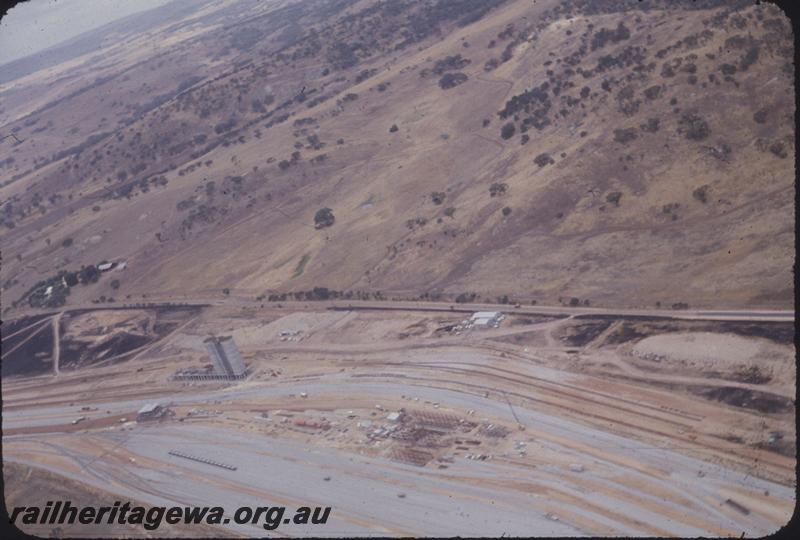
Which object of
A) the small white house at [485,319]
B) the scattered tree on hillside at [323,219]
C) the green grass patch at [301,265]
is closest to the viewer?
the small white house at [485,319]

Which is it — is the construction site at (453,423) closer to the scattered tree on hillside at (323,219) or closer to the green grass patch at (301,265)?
the green grass patch at (301,265)

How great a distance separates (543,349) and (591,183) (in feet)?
84.6

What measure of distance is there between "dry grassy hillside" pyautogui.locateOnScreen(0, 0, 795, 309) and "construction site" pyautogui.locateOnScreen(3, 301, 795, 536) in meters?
5.98

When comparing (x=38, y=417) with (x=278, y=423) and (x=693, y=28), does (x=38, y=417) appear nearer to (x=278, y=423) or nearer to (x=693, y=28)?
(x=278, y=423)

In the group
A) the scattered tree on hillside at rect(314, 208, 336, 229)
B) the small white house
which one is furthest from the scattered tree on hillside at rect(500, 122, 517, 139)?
the small white house

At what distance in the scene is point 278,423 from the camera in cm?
5119

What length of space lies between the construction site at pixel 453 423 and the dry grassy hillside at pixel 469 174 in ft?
19.6

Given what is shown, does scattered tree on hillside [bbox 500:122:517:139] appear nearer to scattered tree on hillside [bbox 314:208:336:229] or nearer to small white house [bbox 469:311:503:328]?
scattered tree on hillside [bbox 314:208:336:229]

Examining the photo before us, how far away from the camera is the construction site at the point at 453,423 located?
119 ft

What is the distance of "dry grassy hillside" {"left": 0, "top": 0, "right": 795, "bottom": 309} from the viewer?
60250 millimetres

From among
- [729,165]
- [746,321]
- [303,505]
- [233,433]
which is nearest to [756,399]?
[746,321]

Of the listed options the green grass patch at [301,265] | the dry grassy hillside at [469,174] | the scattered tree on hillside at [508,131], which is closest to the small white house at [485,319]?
the dry grassy hillside at [469,174]

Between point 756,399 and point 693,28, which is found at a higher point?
point 693,28

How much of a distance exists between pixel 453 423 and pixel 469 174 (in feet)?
148
